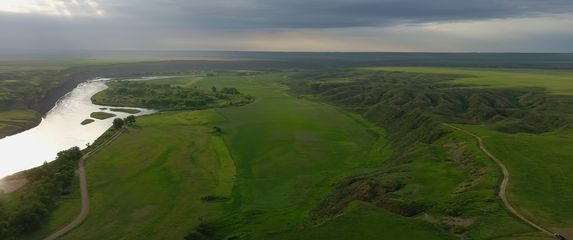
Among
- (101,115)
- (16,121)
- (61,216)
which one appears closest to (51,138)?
(16,121)

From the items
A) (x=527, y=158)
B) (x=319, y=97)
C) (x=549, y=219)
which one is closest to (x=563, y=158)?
(x=527, y=158)

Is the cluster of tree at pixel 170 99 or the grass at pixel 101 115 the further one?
the cluster of tree at pixel 170 99

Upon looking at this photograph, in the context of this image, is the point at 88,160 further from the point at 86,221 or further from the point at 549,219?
the point at 549,219

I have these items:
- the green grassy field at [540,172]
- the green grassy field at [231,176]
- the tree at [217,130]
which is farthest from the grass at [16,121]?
the green grassy field at [540,172]

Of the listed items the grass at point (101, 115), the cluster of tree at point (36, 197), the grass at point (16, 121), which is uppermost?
the cluster of tree at point (36, 197)

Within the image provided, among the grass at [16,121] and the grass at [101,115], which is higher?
the grass at [16,121]

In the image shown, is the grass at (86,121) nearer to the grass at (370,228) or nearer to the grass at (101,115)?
the grass at (101,115)

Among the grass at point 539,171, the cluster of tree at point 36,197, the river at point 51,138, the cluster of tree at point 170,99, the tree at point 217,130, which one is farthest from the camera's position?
the cluster of tree at point 170,99

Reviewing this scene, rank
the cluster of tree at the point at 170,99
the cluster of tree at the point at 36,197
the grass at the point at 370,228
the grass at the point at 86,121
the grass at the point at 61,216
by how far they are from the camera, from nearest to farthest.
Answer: the grass at the point at 370,228 < the cluster of tree at the point at 36,197 < the grass at the point at 61,216 < the grass at the point at 86,121 < the cluster of tree at the point at 170,99

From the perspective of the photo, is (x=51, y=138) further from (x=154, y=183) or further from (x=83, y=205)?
(x=83, y=205)
